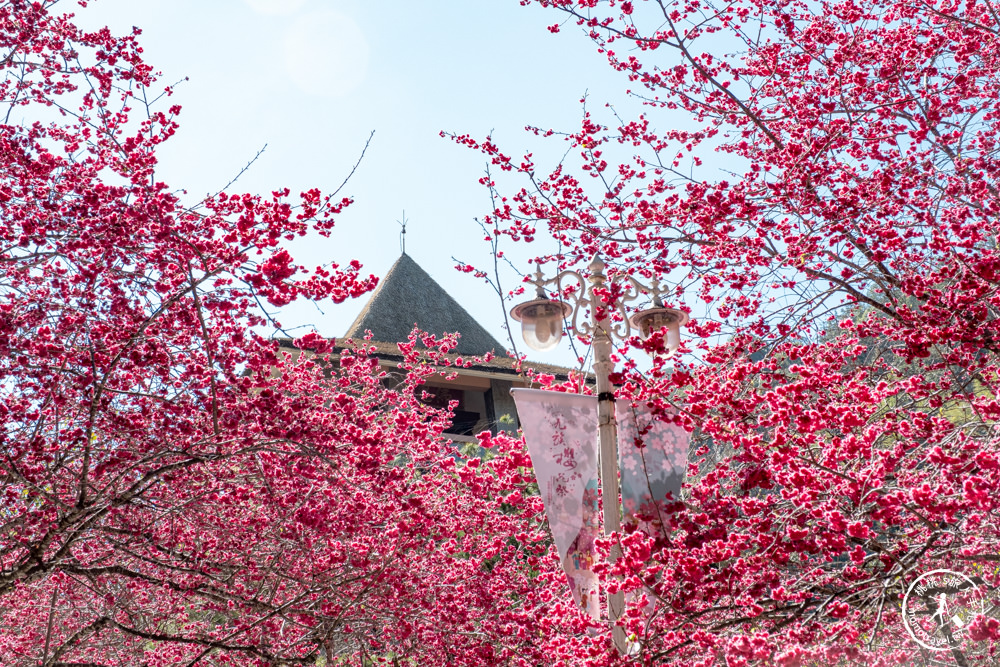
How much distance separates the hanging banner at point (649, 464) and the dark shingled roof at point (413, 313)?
11.9 metres

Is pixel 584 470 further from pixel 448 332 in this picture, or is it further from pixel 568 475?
pixel 448 332

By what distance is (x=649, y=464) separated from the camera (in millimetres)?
5859

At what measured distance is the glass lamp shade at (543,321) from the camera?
21.6ft

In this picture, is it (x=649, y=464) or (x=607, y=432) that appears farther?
(x=607, y=432)

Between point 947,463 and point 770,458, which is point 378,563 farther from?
point 947,463

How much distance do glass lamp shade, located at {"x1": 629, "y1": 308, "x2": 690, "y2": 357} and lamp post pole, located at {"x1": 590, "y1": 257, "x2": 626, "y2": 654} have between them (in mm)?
304

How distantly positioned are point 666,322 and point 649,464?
126cm

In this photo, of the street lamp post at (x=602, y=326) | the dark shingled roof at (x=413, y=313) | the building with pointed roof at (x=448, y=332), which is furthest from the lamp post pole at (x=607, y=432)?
the dark shingled roof at (x=413, y=313)

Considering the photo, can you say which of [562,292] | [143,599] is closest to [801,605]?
[562,292]

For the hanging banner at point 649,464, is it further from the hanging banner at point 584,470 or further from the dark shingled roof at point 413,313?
the dark shingled roof at point 413,313

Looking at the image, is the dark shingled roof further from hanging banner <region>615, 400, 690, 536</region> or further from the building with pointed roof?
hanging banner <region>615, 400, 690, 536</region>

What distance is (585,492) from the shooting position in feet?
19.4

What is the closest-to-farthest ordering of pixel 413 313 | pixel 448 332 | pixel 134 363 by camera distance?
pixel 134 363
pixel 413 313
pixel 448 332

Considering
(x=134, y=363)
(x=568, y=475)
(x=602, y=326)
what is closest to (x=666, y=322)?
(x=602, y=326)
